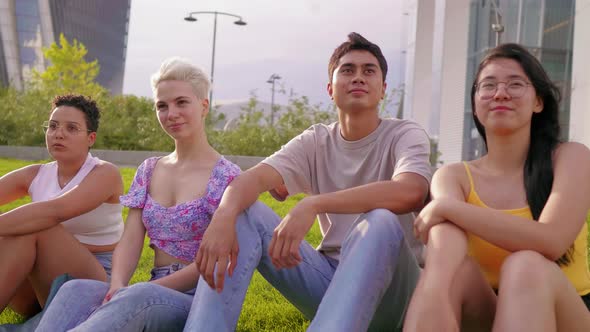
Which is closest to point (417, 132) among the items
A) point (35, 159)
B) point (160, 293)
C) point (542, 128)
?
point (542, 128)

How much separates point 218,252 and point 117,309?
48 centimetres

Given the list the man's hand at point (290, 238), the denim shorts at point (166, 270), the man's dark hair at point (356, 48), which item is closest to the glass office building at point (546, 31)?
the man's dark hair at point (356, 48)

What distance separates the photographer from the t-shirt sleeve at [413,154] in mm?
2920

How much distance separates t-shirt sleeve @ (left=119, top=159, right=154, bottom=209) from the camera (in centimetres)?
331

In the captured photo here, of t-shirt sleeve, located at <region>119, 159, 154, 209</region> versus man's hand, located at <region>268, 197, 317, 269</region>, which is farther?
t-shirt sleeve, located at <region>119, 159, 154, 209</region>

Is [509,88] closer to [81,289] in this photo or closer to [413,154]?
[413,154]

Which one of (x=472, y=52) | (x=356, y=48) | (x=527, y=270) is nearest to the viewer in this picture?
(x=527, y=270)

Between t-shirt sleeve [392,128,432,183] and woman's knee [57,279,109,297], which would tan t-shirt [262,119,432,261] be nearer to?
t-shirt sleeve [392,128,432,183]

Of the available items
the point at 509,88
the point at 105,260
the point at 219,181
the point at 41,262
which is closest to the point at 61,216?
the point at 41,262

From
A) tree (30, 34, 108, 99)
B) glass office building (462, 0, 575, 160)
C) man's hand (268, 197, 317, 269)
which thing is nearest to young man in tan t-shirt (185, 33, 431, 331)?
man's hand (268, 197, 317, 269)

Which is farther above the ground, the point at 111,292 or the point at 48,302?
the point at 111,292

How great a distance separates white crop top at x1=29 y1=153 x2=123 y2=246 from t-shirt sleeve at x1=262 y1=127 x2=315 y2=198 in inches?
44.5

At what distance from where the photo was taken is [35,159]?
1723cm

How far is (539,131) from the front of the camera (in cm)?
283
